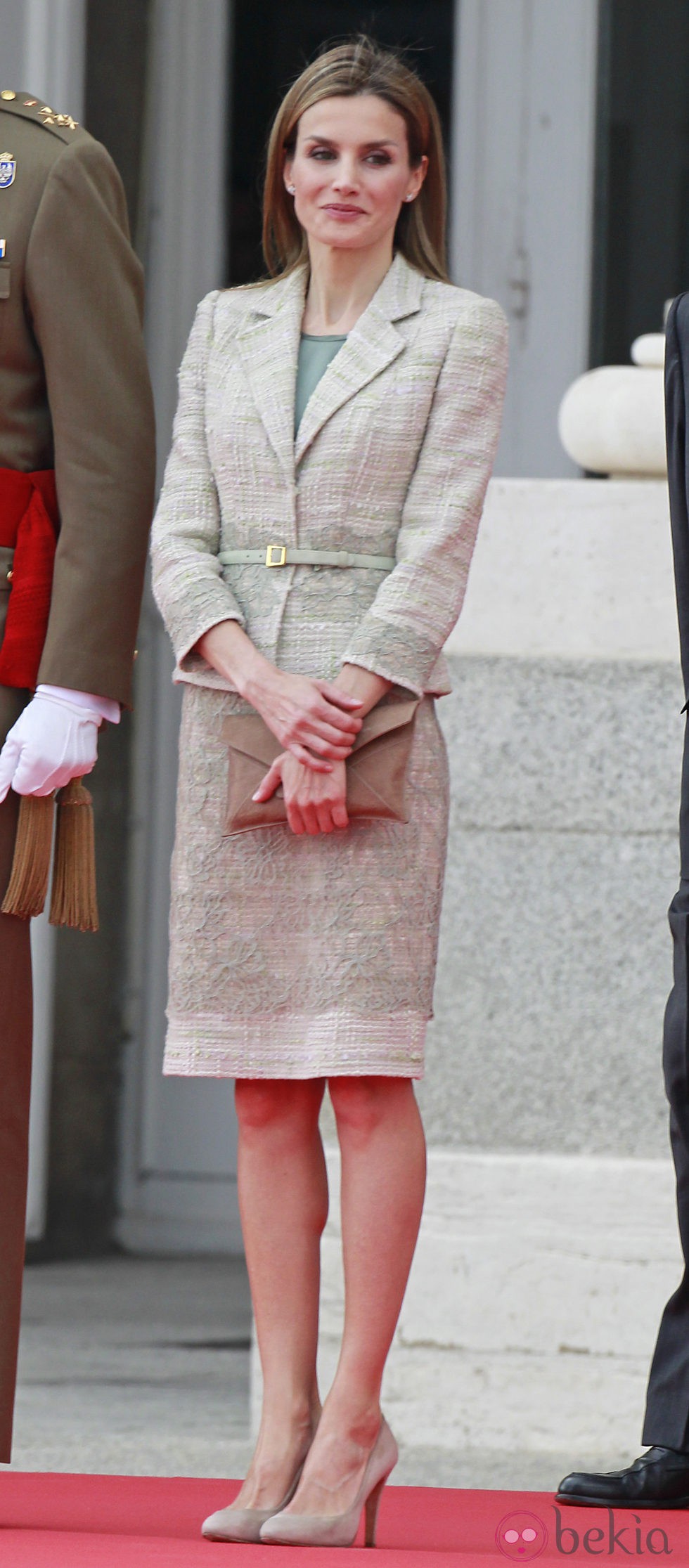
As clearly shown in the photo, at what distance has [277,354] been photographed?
312 cm

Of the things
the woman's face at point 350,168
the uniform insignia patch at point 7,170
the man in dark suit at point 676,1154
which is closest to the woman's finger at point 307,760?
the man in dark suit at point 676,1154

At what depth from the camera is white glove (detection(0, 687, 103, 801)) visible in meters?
2.99

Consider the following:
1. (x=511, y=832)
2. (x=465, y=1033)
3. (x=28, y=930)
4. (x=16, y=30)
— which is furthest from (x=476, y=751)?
(x=16, y=30)

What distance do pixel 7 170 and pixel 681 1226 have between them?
1.63 metres

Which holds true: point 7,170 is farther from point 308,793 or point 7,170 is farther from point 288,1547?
point 288,1547

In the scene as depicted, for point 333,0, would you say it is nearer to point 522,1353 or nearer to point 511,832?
point 511,832

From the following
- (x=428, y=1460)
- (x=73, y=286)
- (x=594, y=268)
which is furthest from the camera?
(x=594, y=268)

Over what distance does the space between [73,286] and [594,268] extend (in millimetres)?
2927

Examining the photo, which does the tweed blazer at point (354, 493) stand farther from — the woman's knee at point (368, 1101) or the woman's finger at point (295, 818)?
the woman's knee at point (368, 1101)

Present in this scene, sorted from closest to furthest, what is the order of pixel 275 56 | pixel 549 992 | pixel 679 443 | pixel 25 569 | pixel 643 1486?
pixel 25 569, pixel 643 1486, pixel 679 443, pixel 549 992, pixel 275 56

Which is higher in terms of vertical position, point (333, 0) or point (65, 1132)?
point (333, 0)

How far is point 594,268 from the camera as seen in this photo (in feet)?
18.9

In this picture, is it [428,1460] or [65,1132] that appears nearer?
[428,1460]

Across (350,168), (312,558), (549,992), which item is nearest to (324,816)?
(312,558)
